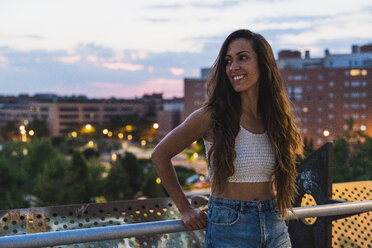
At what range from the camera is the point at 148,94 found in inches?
5866

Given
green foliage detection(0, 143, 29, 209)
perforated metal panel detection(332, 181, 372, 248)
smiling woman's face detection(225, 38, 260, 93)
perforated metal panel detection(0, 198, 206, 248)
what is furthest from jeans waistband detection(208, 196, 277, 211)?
green foliage detection(0, 143, 29, 209)

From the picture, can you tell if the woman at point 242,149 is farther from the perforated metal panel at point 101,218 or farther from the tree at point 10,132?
the tree at point 10,132

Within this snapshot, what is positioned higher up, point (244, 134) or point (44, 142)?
point (244, 134)

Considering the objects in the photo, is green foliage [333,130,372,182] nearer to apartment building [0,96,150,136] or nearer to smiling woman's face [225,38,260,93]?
smiling woman's face [225,38,260,93]

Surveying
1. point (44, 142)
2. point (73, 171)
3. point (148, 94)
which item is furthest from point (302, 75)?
point (148, 94)

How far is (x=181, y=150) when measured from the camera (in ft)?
6.95

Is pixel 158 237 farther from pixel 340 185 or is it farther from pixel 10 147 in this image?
pixel 10 147

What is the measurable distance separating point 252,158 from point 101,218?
3.38 feet

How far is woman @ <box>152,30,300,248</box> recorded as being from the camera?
213 centimetres

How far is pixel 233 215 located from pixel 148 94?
148 metres

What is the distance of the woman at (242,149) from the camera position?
213cm

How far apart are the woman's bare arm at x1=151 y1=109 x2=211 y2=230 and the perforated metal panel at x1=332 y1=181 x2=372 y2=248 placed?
1.59 metres

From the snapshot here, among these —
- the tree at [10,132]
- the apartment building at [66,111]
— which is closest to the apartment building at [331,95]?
the apartment building at [66,111]

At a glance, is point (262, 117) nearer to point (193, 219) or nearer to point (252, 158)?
point (252, 158)
